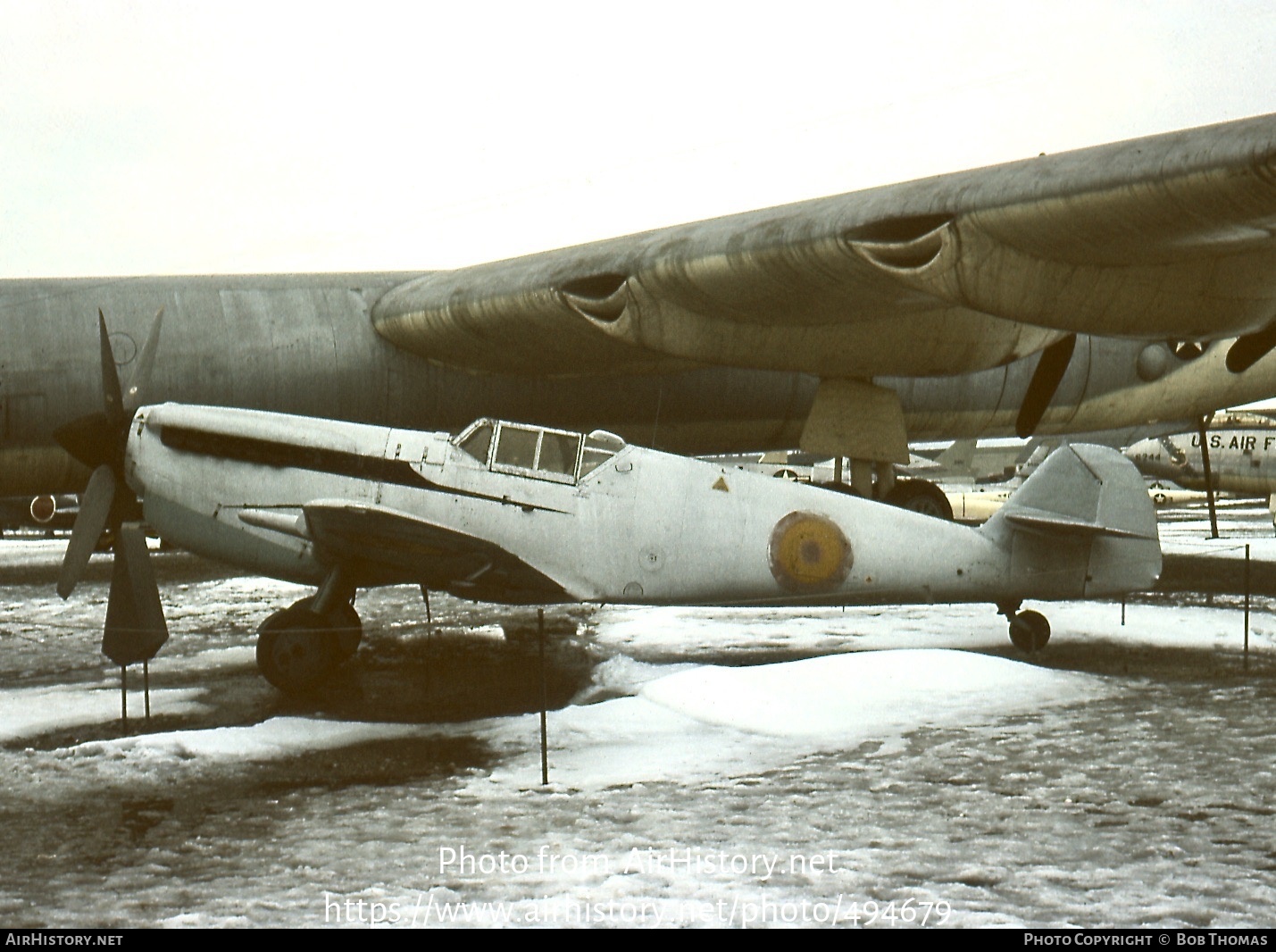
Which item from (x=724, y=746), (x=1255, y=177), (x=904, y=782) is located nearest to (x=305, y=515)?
(x=724, y=746)

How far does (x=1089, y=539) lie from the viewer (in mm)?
10797

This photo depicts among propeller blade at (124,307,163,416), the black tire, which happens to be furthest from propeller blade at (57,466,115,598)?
the black tire

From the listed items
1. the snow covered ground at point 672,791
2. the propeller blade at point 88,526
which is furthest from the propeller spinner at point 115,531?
the snow covered ground at point 672,791

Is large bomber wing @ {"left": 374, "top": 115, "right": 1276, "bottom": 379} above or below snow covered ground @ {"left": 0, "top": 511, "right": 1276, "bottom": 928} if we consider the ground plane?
above

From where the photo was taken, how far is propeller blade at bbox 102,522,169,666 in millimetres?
9305

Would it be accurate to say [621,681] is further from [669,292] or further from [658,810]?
[669,292]

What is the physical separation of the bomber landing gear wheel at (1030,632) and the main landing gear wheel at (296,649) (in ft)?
19.6

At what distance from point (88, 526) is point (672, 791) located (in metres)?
5.72

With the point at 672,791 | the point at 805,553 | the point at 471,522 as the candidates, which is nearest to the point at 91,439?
the point at 471,522

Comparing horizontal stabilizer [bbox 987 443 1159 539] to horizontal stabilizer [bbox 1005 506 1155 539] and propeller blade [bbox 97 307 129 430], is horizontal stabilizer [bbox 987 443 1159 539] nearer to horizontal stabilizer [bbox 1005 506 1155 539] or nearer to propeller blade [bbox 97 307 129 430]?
horizontal stabilizer [bbox 1005 506 1155 539]

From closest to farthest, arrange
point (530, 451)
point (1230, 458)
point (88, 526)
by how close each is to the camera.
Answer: point (88, 526)
point (530, 451)
point (1230, 458)

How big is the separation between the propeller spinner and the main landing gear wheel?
0.79 meters

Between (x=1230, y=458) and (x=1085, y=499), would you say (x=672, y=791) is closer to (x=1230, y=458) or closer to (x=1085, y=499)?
(x=1085, y=499)

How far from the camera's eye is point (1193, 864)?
16.9 feet
